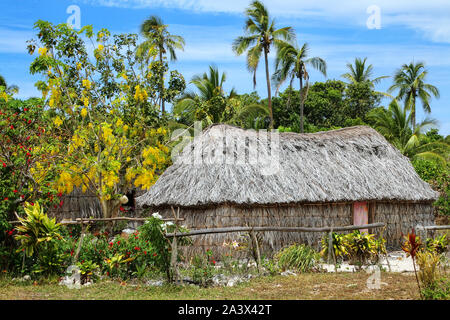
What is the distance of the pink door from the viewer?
1459 cm

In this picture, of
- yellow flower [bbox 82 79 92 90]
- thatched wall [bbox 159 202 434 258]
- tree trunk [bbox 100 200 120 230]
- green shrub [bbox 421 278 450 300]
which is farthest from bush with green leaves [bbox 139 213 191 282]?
yellow flower [bbox 82 79 92 90]

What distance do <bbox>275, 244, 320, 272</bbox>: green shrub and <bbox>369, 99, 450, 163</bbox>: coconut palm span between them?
14796mm

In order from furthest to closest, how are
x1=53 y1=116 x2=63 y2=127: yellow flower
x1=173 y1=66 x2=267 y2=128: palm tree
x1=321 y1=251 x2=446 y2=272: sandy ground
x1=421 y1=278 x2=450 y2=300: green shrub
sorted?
x1=173 y1=66 x2=267 y2=128: palm tree < x1=53 y1=116 x2=63 y2=127: yellow flower < x1=321 y1=251 x2=446 y2=272: sandy ground < x1=421 y1=278 x2=450 y2=300: green shrub

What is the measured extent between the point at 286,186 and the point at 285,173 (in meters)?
0.56

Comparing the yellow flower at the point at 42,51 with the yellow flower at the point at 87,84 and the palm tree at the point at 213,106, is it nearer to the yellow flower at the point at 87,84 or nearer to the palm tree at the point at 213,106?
the yellow flower at the point at 87,84

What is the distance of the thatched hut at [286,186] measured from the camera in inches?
504

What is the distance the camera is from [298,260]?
984 centimetres

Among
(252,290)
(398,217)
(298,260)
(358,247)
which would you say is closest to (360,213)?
(398,217)

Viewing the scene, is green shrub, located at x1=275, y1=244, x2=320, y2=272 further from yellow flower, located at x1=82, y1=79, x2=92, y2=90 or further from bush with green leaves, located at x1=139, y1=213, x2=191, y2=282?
yellow flower, located at x1=82, y1=79, x2=92, y2=90

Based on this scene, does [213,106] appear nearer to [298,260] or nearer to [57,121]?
[57,121]

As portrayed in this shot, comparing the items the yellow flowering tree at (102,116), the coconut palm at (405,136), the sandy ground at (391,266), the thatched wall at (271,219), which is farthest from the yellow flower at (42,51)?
the coconut palm at (405,136)
